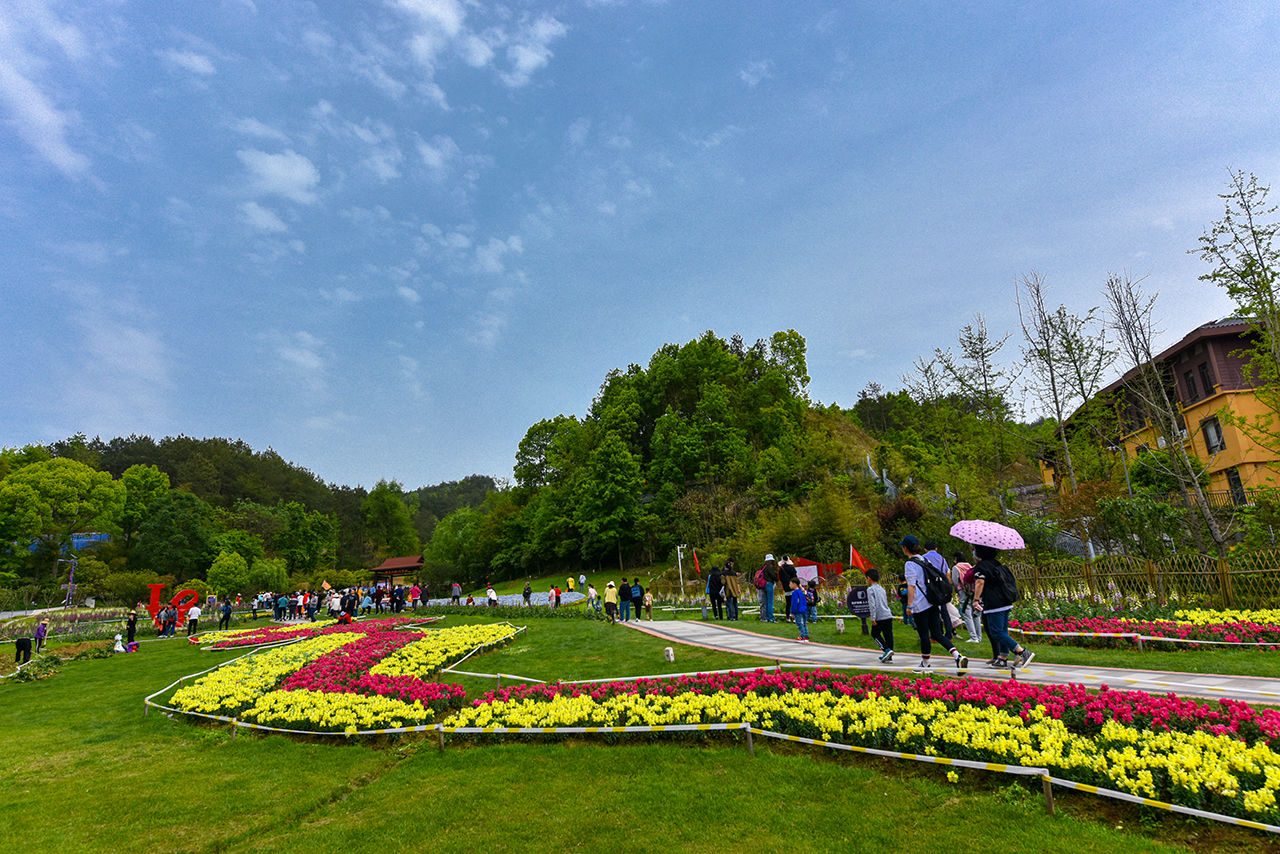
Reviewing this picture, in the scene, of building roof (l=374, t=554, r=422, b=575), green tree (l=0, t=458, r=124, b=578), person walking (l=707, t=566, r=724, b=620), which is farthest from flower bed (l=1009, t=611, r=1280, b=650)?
green tree (l=0, t=458, r=124, b=578)

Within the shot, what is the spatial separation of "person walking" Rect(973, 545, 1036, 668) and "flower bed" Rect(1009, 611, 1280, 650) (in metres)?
4.22

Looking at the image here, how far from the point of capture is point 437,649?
15969 mm

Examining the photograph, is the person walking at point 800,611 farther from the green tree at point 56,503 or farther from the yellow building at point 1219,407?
the green tree at point 56,503

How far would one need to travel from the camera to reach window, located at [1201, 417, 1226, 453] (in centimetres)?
2941

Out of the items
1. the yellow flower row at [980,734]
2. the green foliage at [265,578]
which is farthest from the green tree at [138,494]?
the yellow flower row at [980,734]

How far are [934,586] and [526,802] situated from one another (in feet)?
22.4

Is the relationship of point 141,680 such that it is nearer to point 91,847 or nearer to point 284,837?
point 91,847

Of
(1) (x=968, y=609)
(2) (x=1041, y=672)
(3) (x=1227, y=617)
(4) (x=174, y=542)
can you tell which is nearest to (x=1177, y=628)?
(3) (x=1227, y=617)

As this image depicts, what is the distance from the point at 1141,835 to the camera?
450 centimetres

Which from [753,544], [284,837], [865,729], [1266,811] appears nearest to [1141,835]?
[1266,811]

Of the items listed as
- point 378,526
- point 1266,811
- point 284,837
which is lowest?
point 284,837

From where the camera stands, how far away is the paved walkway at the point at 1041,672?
25.6 ft

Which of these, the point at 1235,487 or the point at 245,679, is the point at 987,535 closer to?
the point at 245,679

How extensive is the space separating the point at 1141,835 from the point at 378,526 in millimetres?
100263
